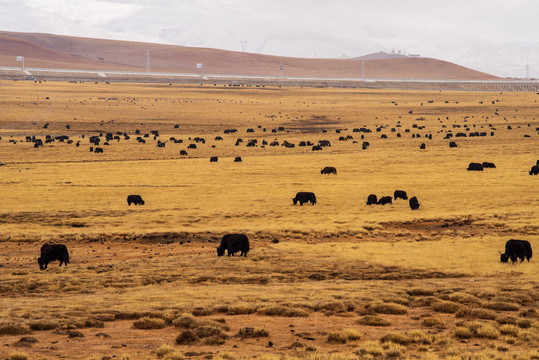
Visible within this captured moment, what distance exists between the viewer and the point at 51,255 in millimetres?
24578

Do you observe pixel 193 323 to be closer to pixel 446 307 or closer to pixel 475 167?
pixel 446 307

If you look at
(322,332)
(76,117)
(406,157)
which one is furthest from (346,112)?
(322,332)

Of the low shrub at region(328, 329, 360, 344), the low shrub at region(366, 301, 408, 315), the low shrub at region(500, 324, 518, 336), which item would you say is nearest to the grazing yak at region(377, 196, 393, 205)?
the low shrub at region(366, 301, 408, 315)

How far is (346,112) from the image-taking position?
124812mm

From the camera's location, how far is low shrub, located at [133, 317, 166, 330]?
1548 cm

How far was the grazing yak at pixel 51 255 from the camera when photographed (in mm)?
24375

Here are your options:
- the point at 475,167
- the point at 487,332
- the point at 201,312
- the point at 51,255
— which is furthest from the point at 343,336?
the point at 475,167

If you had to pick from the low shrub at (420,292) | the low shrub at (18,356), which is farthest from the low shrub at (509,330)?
the low shrub at (18,356)

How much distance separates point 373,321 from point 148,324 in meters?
5.63

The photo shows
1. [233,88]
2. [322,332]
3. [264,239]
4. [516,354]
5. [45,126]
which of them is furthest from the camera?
[233,88]

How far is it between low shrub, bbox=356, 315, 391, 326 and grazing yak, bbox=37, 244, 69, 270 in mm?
13566

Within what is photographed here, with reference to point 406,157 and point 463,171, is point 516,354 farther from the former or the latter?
point 406,157

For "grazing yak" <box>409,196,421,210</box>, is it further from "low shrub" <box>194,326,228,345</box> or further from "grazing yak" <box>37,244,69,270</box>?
"low shrub" <box>194,326,228,345</box>

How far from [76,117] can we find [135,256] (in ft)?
289
